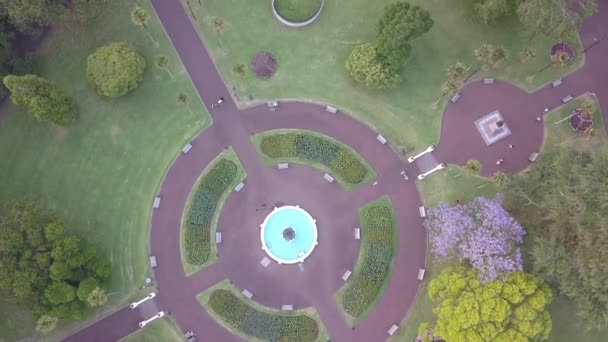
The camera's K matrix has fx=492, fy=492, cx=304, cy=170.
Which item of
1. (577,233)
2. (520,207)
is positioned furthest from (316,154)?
(577,233)

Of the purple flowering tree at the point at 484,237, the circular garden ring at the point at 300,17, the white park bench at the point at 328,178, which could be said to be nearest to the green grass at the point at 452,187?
the purple flowering tree at the point at 484,237

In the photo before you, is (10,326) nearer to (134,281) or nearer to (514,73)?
(134,281)

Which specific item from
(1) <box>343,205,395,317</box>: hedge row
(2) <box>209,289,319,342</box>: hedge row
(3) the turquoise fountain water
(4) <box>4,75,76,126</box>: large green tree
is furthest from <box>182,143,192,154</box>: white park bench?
(1) <box>343,205,395,317</box>: hedge row

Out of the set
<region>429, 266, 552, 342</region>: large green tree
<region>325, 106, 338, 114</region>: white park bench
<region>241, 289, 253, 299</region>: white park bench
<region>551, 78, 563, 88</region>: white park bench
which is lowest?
<region>429, 266, 552, 342</region>: large green tree

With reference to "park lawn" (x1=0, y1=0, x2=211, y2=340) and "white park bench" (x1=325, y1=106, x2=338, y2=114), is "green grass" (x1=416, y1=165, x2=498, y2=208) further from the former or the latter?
"park lawn" (x1=0, y1=0, x2=211, y2=340)

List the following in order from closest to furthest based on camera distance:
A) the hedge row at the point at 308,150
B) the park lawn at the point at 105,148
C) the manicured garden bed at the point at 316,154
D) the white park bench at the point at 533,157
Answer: the park lawn at the point at 105,148 < the white park bench at the point at 533,157 < the manicured garden bed at the point at 316,154 < the hedge row at the point at 308,150

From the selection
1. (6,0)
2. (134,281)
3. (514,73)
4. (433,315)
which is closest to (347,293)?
(433,315)

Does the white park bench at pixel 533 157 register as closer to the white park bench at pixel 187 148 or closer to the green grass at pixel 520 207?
the green grass at pixel 520 207
